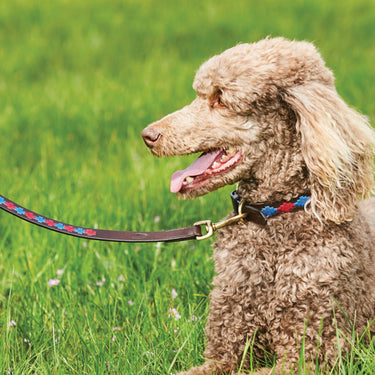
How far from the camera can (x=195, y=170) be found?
2.67 meters

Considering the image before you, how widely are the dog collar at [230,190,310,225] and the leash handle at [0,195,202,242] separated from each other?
25 cm

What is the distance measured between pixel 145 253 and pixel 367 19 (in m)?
7.67

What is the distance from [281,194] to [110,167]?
2585 mm

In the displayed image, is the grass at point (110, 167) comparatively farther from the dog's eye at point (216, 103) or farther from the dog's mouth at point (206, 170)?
the dog's eye at point (216, 103)

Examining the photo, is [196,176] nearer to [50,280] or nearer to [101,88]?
[50,280]

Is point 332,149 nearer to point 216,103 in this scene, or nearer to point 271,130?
point 271,130

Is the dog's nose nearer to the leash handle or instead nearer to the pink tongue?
the pink tongue

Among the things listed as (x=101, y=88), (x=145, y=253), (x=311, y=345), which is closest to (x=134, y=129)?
(x=101, y=88)

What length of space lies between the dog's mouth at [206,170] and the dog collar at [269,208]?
20 cm

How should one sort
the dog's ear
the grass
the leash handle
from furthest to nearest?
1. the grass
2. the leash handle
3. the dog's ear

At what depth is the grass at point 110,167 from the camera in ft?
9.22

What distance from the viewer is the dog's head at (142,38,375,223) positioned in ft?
8.24

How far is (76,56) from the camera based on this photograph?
828 centimetres

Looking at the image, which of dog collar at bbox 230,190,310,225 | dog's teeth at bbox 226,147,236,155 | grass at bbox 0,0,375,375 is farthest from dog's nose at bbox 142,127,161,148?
grass at bbox 0,0,375,375
